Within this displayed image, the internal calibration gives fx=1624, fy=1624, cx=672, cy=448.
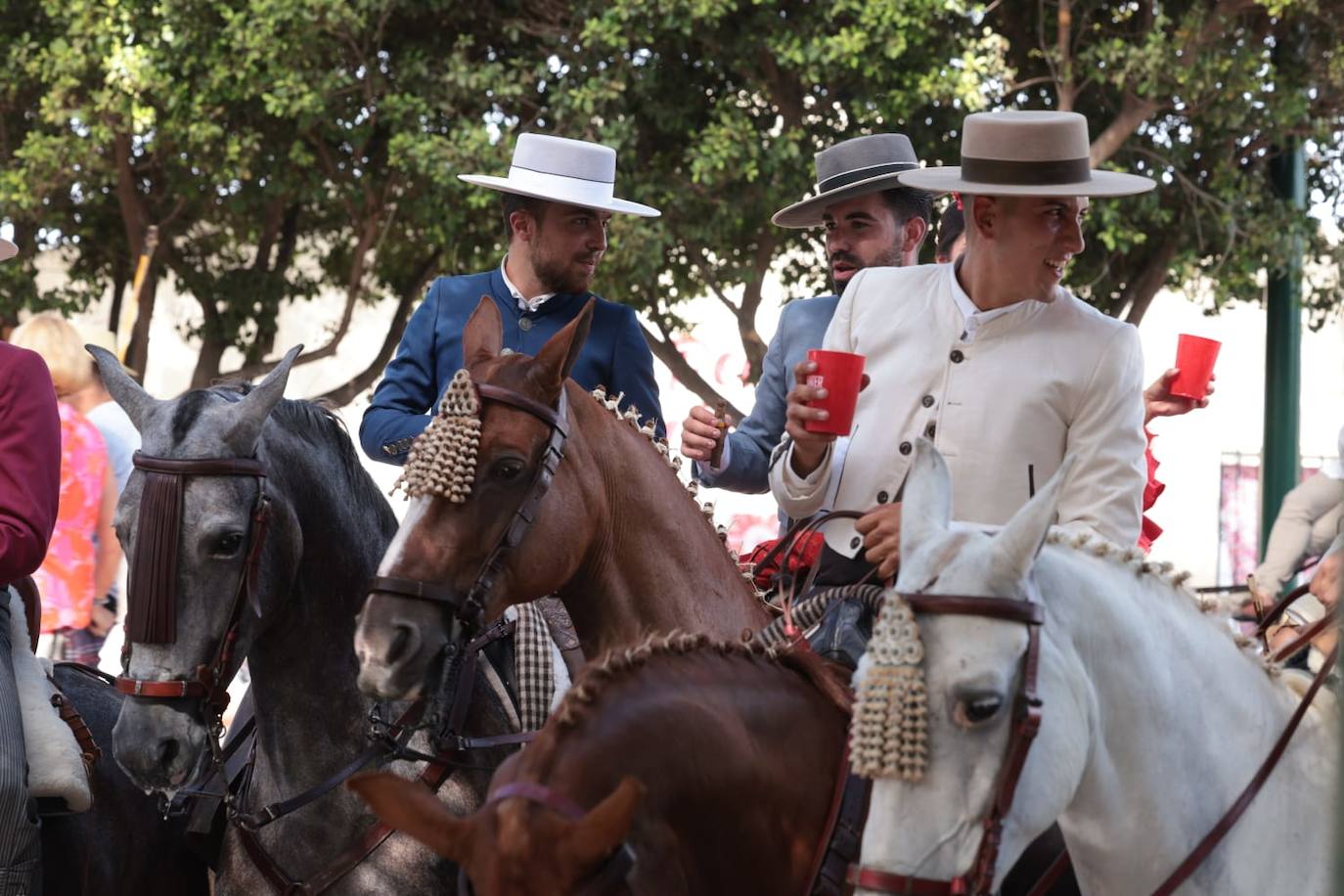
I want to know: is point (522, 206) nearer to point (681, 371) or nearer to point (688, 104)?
point (688, 104)

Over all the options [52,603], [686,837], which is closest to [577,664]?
[686,837]

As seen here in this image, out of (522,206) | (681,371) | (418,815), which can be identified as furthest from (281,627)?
(681,371)

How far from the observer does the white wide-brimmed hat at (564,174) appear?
462 cm

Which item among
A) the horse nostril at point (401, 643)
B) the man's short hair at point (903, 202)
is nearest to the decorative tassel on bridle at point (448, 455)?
the horse nostril at point (401, 643)

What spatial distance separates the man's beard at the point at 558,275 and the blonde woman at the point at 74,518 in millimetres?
3370

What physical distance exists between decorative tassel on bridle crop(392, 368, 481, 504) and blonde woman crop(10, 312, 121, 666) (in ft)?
13.6

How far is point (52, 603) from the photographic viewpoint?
725 centimetres

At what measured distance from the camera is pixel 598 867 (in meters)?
2.43

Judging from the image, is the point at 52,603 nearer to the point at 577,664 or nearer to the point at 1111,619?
A: the point at 577,664

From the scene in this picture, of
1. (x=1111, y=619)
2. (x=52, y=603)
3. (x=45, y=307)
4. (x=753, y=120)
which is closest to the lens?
(x=1111, y=619)

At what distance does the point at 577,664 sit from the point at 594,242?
1.24 meters

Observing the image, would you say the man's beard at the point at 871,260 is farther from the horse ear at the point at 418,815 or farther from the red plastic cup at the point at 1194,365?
the horse ear at the point at 418,815

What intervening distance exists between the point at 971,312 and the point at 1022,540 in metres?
1.17

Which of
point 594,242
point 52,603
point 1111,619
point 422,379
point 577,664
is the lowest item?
point 52,603
